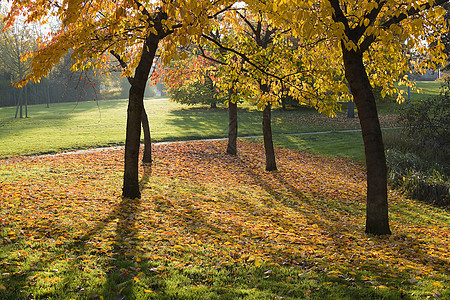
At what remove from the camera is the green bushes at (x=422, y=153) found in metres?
11.8

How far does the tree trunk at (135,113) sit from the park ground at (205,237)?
1.45 feet

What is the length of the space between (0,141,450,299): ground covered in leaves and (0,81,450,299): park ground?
2 cm

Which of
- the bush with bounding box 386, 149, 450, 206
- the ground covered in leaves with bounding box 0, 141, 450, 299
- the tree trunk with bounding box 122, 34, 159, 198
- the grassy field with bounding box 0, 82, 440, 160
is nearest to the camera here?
the ground covered in leaves with bounding box 0, 141, 450, 299

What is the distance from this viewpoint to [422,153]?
16.4 meters

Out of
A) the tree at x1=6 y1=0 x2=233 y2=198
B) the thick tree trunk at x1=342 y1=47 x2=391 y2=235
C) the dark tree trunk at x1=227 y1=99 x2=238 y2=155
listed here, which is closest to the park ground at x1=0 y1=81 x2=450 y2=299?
the thick tree trunk at x1=342 y1=47 x2=391 y2=235

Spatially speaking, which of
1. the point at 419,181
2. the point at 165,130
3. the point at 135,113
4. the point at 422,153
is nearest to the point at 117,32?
the point at 135,113

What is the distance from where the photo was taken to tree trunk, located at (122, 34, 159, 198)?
26.9 ft

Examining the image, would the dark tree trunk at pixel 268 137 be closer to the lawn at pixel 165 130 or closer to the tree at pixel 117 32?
the tree at pixel 117 32

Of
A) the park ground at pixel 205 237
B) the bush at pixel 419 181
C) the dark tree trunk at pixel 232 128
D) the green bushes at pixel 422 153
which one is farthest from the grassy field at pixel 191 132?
the dark tree trunk at pixel 232 128

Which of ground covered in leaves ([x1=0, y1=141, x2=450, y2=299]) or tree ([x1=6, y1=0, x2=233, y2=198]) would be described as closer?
ground covered in leaves ([x1=0, y1=141, x2=450, y2=299])

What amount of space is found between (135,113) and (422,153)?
45.2 ft

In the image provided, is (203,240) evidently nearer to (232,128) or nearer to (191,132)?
(232,128)

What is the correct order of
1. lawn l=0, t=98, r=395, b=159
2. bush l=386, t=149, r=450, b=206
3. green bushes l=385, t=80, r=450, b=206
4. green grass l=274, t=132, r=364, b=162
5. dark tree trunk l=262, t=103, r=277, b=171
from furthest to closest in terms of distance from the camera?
1. green grass l=274, t=132, r=364, b=162
2. lawn l=0, t=98, r=395, b=159
3. dark tree trunk l=262, t=103, r=277, b=171
4. green bushes l=385, t=80, r=450, b=206
5. bush l=386, t=149, r=450, b=206

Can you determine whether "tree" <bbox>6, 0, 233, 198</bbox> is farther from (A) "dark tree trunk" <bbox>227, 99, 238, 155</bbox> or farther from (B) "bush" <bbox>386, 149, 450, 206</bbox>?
(B) "bush" <bbox>386, 149, 450, 206</bbox>
